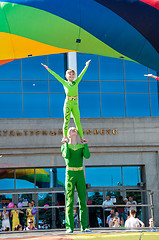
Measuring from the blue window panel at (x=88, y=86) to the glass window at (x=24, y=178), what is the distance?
17.4ft

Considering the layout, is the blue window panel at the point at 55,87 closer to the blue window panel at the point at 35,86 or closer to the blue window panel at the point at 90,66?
the blue window panel at the point at 35,86

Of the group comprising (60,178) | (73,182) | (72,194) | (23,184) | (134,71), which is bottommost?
(72,194)

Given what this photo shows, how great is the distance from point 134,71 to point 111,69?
4.35 feet

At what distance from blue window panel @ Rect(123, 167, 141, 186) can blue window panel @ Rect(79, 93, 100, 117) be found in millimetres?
3405

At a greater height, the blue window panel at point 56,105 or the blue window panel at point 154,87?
the blue window panel at point 154,87

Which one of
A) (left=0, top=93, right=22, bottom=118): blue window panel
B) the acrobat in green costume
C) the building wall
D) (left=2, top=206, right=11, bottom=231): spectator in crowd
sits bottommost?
(left=2, top=206, right=11, bottom=231): spectator in crowd

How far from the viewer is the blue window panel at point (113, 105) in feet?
82.0

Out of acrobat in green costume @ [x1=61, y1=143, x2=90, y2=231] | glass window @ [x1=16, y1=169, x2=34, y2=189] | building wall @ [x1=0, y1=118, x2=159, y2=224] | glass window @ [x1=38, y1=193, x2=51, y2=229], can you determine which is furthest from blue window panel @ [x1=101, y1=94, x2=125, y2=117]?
acrobat in green costume @ [x1=61, y1=143, x2=90, y2=231]

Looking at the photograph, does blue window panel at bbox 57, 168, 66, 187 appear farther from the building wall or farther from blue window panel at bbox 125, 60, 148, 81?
blue window panel at bbox 125, 60, 148, 81

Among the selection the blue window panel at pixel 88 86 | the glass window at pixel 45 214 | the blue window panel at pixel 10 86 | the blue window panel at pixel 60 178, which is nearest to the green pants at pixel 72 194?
the glass window at pixel 45 214

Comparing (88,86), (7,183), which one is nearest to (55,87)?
(88,86)

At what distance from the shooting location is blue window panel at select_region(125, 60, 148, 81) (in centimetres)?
2578

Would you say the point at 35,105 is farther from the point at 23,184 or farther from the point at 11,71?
the point at 23,184

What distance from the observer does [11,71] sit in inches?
979
